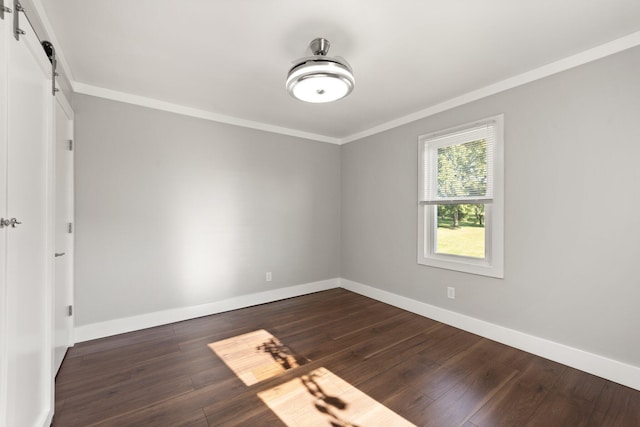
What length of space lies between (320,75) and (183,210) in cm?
234

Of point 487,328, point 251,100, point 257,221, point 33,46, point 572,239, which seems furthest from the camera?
point 257,221

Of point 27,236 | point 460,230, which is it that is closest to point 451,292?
point 460,230

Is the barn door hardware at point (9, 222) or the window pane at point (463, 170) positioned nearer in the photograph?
the barn door hardware at point (9, 222)

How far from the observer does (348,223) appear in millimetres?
4598

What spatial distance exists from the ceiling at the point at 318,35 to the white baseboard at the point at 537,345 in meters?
2.43

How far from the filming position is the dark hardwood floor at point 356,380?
5.74 ft

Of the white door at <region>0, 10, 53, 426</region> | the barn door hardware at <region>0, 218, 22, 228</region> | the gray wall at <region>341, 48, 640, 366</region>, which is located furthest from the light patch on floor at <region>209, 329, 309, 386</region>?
the gray wall at <region>341, 48, 640, 366</region>

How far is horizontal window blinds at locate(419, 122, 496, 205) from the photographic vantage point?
287cm

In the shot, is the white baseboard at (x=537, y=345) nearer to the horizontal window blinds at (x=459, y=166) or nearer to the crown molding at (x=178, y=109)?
the horizontal window blinds at (x=459, y=166)

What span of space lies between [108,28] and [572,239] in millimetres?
3930

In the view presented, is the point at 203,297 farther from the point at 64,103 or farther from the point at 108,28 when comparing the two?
the point at 108,28

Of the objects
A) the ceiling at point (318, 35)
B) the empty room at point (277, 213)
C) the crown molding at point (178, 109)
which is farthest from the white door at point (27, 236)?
the crown molding at point (178, 109)

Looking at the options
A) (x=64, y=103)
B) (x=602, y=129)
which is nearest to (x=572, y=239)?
(x=602, y=129)

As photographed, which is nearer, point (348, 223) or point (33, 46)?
point (33, 46)
